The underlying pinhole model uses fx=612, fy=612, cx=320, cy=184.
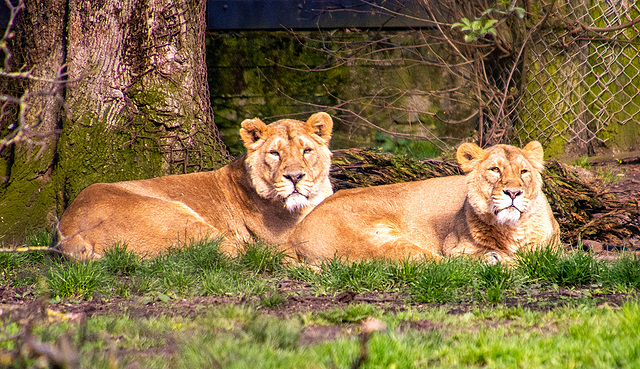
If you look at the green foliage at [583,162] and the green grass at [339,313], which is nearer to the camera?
the green grass at [339,313]

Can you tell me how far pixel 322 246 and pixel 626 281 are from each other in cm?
229

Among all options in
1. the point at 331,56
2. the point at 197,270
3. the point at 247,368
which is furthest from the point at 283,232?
the point at 331,56

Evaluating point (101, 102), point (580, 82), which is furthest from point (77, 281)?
point (580, 82)

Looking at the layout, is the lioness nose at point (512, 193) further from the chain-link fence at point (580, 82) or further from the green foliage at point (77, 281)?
the chain-link fence at point (580, 82)

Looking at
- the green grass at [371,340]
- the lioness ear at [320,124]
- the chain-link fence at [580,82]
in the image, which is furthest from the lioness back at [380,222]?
the chain-link fence at [580,82]

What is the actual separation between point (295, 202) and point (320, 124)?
0.79 m

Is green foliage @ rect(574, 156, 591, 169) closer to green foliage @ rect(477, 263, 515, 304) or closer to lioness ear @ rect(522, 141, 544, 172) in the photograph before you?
lioness ear @ rect(522, 141, 544, 172)

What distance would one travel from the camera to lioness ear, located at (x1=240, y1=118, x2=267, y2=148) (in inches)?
222

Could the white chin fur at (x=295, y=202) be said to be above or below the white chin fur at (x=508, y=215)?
below

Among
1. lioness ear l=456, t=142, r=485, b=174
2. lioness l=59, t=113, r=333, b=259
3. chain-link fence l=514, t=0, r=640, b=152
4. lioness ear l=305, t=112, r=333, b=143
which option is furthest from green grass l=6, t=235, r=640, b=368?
chain-link fence l=514, t=0, r=640, b=152

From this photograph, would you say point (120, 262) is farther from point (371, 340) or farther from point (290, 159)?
point (371, 340)

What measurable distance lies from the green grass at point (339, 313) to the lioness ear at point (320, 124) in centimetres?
131

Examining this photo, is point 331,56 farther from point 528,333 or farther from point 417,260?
point 528,333

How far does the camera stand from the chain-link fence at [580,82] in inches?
306
